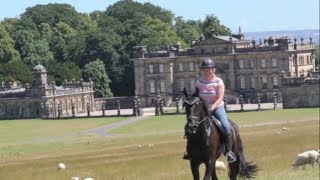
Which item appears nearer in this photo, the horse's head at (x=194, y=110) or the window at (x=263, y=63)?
the horse's head at (x=194, y=110)

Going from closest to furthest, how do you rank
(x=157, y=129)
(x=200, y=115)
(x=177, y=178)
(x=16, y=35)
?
(x=200, y=115)
(x=177, y=178)
(x=157, y=129)
(x=16, y=35)

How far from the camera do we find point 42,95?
11506 centimetres

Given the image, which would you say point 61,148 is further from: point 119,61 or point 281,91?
point 119,61

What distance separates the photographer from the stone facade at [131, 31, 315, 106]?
11981 centimetres

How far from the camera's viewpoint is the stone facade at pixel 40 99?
114750mm

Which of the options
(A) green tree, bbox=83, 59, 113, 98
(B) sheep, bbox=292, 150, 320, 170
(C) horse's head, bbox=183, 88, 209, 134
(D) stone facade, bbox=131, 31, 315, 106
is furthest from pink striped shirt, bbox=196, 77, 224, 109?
(A) green tree, bbox=83, 59, 113, 98

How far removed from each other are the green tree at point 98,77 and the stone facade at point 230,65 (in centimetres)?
434

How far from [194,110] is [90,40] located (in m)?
112

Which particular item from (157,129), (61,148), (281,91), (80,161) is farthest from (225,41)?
(80,161)

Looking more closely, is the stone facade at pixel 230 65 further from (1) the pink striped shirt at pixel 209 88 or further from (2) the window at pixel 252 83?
(1) the pink striped shirt at pixel 209 88

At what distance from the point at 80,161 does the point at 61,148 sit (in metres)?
15.7

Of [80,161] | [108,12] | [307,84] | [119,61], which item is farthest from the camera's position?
[108,12]

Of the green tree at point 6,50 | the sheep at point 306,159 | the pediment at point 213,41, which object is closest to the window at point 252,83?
the pediment at point 213,41

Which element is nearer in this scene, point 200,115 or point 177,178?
point 200,115
